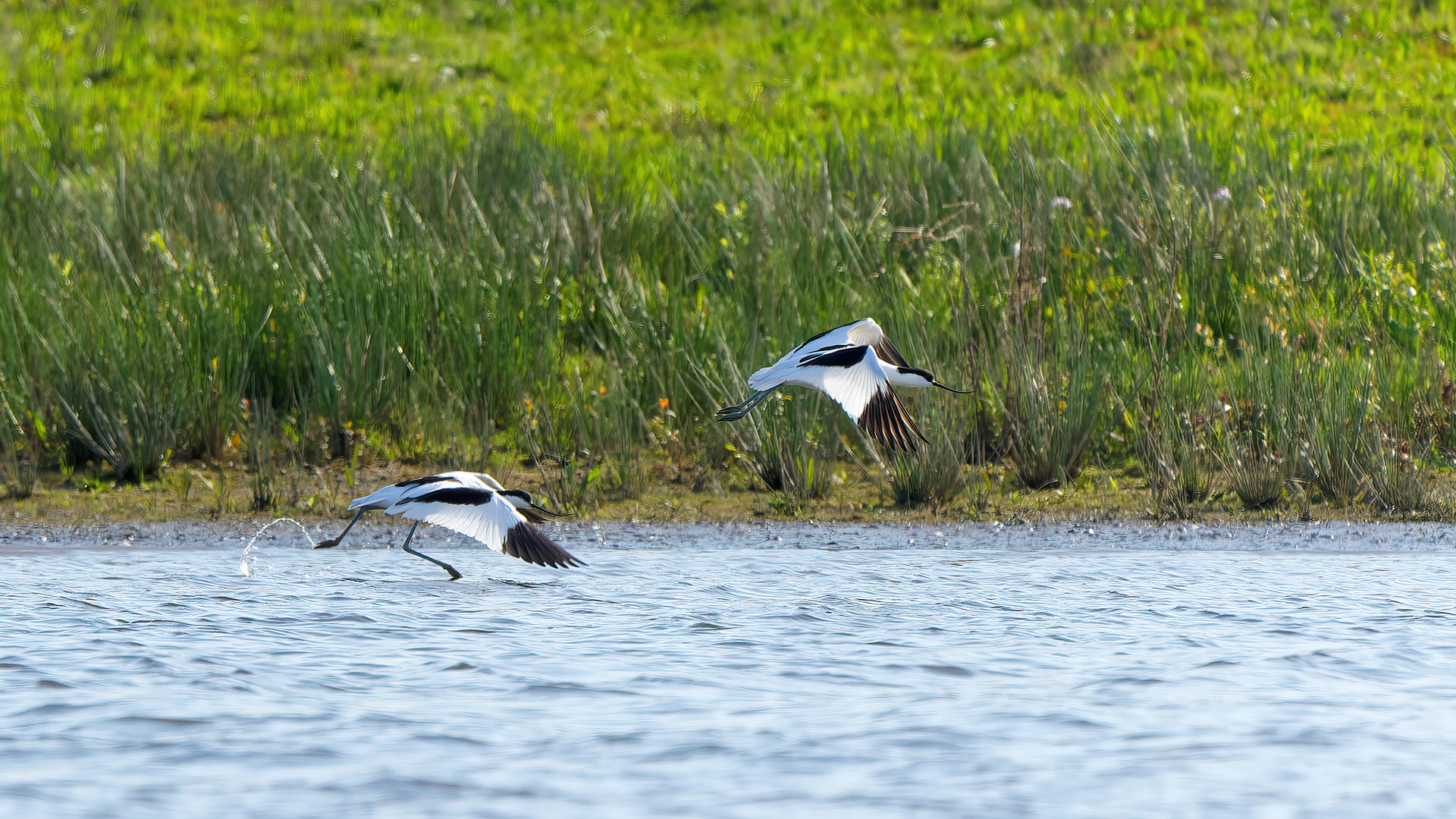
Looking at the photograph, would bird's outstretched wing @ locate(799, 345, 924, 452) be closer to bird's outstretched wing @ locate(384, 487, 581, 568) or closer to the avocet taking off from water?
the avocet taking off from water

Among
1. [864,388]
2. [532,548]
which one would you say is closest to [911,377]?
[864,388]

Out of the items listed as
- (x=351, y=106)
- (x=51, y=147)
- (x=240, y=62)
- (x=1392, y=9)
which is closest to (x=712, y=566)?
(x=51, y=147)

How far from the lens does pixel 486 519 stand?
4.91 metres

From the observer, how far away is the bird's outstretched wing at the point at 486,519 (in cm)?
482

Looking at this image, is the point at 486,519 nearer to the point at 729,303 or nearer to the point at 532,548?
the point at 532,548

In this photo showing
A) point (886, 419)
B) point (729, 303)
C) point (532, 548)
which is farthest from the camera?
point (729, 303)

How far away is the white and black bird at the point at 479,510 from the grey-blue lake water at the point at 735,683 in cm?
22

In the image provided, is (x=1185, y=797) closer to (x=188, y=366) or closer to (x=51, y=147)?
(x=188, y=366)

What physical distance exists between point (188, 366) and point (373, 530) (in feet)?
4.39

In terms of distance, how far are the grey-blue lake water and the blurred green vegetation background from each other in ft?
3.61

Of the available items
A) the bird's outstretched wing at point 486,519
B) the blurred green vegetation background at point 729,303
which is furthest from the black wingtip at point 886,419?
the blurred green vegetation background at point 729,303

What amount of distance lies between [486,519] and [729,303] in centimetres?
350

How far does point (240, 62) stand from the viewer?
56.7ft

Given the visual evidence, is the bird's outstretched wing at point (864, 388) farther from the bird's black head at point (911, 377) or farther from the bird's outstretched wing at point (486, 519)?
the bird's outstretched wing at point (486, 519)
